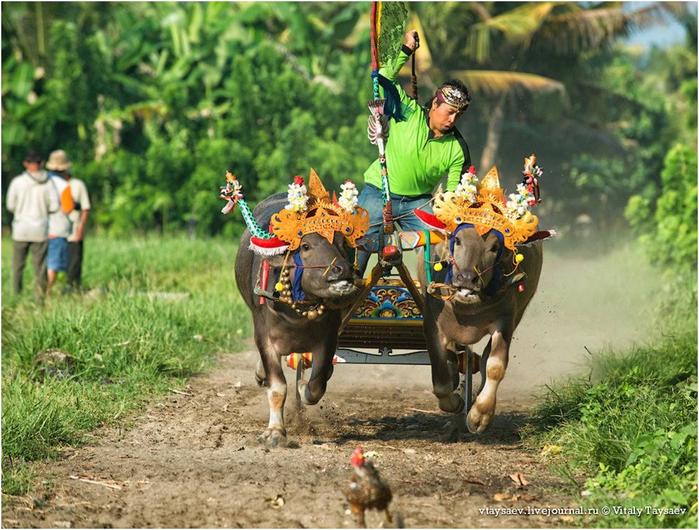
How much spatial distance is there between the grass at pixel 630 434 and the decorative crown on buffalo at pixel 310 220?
1815 millimetres

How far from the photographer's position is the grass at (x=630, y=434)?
591 cm

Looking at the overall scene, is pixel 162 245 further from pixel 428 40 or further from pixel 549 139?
pixel 549 139

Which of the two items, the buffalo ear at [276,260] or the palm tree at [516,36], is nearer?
the buffalo ear at [276,260]

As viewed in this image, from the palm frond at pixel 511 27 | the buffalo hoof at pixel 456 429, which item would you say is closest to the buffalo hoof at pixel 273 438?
the buffalo hoof at pixel 456 429

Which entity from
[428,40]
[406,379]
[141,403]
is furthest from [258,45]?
[141,403]

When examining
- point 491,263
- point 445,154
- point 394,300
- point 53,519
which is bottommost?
point 53,519

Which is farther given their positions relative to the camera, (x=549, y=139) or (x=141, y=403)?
(x=549, y=139)

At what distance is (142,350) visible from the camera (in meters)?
9.78

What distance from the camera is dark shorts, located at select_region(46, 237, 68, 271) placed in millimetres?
13344

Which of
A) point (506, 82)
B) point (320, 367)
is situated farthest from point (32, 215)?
point (506, 82)

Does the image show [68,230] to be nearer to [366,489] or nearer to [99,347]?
[99,347]

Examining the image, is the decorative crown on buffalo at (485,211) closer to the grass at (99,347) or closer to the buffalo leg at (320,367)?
the buffalo leg at (320,367)

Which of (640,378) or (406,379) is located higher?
(640,378)

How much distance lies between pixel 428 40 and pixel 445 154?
16.0 m
